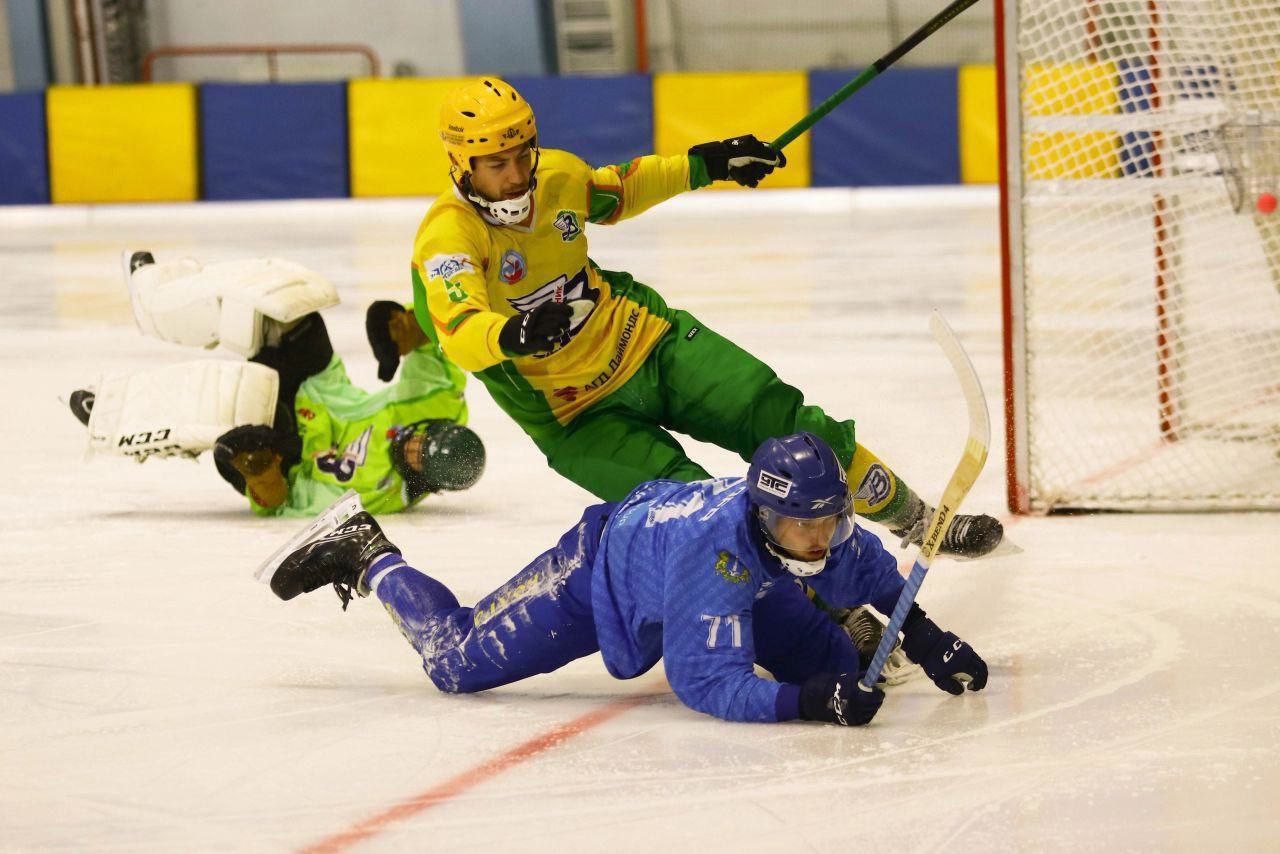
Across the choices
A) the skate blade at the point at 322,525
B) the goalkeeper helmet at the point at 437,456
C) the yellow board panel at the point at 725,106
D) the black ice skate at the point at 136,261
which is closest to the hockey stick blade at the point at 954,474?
the skate blade at the point at 322,525

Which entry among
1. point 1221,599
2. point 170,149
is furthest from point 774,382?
point 170,149

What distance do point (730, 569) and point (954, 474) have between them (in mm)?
421

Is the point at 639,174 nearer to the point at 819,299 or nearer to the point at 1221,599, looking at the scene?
the point at 1221,599

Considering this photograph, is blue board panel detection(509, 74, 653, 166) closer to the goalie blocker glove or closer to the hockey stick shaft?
the goalie blocker glove

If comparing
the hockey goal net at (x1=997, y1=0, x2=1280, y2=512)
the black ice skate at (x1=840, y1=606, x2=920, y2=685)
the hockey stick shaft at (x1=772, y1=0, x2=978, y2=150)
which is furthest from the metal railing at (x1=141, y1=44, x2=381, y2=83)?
the black ice skate at (x1=840, y1=606, x2=920, y2=685)

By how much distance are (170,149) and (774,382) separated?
531 inches

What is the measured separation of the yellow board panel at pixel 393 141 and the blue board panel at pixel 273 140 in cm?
14

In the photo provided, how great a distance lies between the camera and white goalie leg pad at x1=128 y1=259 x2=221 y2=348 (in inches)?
217

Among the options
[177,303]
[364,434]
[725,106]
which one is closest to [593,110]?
[725,106]

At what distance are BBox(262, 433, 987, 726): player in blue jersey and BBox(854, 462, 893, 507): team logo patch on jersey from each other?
0.81 metres

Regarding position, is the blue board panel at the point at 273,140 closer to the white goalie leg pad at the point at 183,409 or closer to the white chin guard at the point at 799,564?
the white goalie leg pad at the point at 183,409

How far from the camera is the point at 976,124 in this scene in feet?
54.2

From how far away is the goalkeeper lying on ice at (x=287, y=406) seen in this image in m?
5.31

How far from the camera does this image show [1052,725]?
3.37 metres
